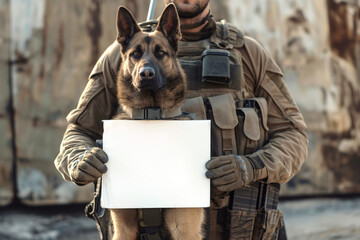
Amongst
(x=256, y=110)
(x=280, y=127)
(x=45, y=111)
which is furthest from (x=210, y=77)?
(x=45, y=111)

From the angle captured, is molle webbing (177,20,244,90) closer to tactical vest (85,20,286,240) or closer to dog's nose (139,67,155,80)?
tactical vest (85,20,286,240)

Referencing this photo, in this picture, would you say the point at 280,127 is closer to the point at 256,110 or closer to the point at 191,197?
the point at 256,110

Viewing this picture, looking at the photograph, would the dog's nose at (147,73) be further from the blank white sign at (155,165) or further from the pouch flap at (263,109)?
the pouch flap at (263,109)

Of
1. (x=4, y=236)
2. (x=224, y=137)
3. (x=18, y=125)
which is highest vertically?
(x=224, y=137)

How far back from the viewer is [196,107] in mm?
2203

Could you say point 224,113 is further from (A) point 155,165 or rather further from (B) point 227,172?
(A) point 155,165

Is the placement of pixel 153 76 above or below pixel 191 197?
above

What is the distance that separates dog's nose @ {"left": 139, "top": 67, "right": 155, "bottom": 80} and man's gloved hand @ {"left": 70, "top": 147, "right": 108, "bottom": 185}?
0.97 ft

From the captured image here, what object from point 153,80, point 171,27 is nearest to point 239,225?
point 153,80

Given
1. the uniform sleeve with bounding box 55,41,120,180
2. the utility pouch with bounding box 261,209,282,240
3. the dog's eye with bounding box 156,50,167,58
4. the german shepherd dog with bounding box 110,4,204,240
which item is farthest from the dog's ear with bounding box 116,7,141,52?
the utility pouch with bounding box 261,209,282,240

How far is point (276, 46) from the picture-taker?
14.4ft

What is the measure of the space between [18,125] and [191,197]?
2411 millimetres

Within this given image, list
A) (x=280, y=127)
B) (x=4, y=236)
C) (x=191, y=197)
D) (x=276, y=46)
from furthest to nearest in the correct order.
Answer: (x=276, y=46), (x=4, y=236), (x=280, y=127), (x=191, y=197)

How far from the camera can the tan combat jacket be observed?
2234 millimetres
